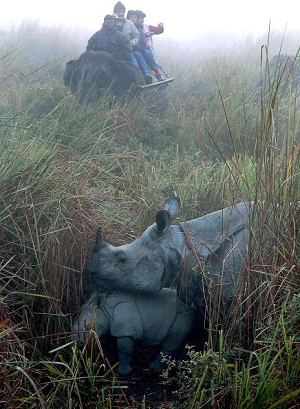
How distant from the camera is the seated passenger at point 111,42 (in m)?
10.3

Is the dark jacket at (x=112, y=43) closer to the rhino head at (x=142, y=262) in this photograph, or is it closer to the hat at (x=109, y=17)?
the hat at (x=109, y=17)

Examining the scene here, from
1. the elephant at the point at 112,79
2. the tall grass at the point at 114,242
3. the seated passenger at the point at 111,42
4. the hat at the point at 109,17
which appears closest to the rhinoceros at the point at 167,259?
the tall grass at the point at 114,242

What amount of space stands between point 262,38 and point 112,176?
1177 cm

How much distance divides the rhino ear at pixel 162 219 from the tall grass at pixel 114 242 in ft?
1.23

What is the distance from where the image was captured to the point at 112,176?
532cm

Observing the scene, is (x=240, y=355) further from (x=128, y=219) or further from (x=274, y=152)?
(x=128, y=219)

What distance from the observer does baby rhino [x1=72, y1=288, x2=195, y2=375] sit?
3.68m

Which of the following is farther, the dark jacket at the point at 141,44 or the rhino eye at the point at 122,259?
the dark jacket at the point at 141,44

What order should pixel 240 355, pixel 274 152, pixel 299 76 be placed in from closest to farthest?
pixel 240 355 < pixel 274 152 < pixel 299 76

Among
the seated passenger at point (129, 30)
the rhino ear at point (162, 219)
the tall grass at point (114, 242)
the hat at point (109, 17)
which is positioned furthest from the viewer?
the seated passenger at point (129, 30)

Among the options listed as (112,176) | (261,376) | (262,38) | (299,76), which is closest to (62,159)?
(112,176)

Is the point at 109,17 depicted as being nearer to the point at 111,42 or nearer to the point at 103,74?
the point at 111,42

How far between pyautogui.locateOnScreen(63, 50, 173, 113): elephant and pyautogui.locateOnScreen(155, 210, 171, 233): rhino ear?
17.2 ft

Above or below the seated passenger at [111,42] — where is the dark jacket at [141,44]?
below
